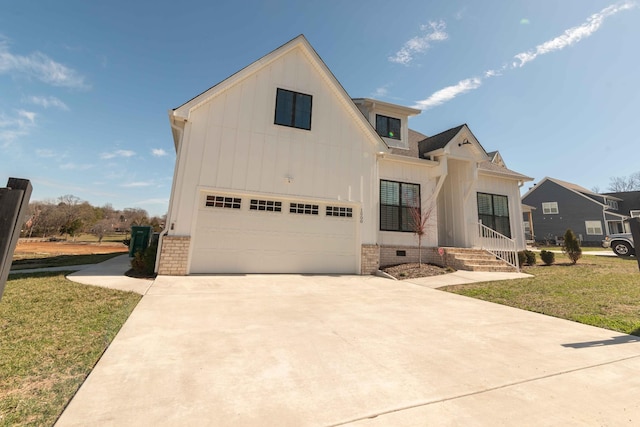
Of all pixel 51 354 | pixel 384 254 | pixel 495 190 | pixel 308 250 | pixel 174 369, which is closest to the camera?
pixel 174 369

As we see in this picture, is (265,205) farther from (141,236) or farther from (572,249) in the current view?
(572,249)

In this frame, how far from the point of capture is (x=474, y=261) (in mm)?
11352

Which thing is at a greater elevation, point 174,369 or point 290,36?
point 290,36

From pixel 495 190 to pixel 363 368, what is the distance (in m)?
15.0

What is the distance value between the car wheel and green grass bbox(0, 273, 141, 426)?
24745 millimetres

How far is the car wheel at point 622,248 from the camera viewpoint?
1623 cm

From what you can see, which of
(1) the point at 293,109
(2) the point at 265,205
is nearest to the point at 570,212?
(1) the point at 293,109

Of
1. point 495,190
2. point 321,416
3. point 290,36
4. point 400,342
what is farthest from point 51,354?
point 495,190

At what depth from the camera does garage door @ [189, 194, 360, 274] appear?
8.51 m

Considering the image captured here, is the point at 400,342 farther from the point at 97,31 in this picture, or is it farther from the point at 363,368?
the point at 97,31

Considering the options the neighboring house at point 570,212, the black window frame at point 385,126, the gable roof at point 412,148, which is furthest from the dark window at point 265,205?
the neighboring house at point 570,212

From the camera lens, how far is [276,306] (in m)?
5.09

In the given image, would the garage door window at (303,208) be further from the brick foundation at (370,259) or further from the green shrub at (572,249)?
the green shrub at (572,249)

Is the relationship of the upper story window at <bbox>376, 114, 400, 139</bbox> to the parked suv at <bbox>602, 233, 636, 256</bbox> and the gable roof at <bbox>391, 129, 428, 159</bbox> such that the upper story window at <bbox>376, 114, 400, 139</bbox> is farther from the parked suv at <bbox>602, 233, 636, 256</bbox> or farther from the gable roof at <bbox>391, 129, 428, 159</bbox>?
the parked suv at <bbox>602, 233, 636, 256</bbox>
